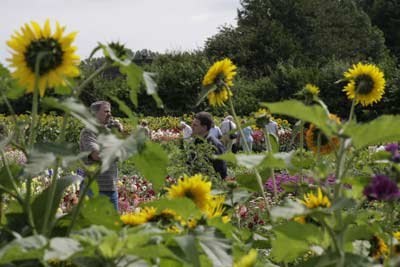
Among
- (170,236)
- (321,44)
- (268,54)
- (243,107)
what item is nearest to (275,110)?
(170,236)

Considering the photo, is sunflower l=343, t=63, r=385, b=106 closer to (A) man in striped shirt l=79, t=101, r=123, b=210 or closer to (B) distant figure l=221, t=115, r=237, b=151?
(B) distant figure l=221, t=115, r=237, b=151

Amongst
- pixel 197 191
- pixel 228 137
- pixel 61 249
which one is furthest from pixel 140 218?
pixel 228 137

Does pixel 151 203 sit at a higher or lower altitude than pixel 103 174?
higher

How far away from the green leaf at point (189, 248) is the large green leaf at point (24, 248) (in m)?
0.22

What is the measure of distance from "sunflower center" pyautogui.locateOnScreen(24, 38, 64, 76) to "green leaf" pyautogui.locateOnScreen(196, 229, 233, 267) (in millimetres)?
414

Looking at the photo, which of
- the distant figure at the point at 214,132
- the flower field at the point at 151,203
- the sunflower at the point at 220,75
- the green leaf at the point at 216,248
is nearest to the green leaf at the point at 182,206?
the flower field at the point at 151,203

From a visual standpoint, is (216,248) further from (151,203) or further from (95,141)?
(95,141)

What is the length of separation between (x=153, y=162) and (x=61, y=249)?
460 mm

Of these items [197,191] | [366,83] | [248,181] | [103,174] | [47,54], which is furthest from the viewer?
[103,174]

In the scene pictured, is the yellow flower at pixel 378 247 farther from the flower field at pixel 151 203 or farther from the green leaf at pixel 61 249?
the green leaf at pixel 61 249

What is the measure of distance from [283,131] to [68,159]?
1786 centimetres

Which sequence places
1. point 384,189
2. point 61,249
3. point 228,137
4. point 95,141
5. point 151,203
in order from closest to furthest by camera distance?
1. point 61,249
2. point 384,189
3. point 151,203
4. point 228,137
5. point 95,141

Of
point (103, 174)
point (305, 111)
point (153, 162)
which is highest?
point (305, 111)

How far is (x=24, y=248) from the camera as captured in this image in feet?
3.42
